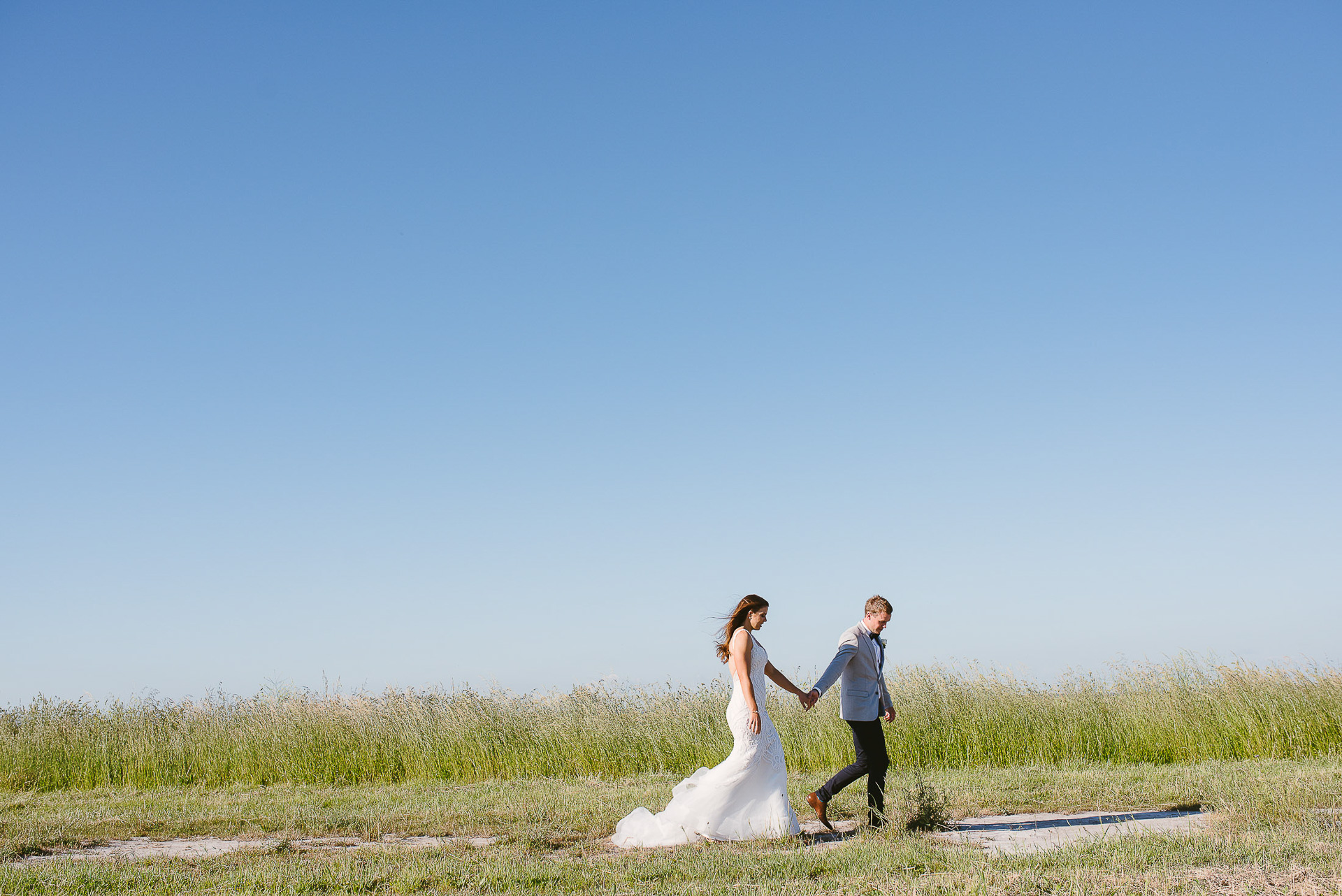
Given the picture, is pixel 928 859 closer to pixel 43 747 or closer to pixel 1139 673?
pixel 1139 673

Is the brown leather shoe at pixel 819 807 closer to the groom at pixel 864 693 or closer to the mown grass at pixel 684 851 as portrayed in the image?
the groom at pixel 864 693

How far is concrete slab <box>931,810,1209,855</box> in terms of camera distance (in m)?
7.92

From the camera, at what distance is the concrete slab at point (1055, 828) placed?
7.92 m

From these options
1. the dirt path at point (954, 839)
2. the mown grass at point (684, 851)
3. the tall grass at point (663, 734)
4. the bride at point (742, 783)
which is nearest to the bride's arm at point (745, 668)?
the bride at point (742, 783)

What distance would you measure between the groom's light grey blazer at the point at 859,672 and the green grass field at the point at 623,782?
1.04 metres

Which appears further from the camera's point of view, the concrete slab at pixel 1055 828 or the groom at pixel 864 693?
the groom at pixel 864 693

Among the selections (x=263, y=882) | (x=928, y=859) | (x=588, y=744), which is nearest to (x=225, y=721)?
(x=588, y=744)

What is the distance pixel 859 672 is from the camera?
8.26 m

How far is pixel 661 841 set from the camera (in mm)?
8234

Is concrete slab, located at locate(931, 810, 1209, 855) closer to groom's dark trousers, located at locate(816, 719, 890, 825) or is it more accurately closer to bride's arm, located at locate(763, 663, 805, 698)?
groom's dark trousers, located at locate(816, 719, 890, 825)

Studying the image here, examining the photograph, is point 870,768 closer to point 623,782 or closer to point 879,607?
point 879,607

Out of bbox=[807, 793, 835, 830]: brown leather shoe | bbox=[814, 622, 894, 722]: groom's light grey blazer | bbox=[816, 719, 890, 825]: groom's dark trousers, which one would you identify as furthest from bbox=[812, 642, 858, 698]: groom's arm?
bbox=[807, 793, 835, 830]: brown leather shoe

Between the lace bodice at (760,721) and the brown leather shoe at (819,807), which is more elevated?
the lace bodice at (760,721)

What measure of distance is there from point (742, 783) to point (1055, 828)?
2992 mm
